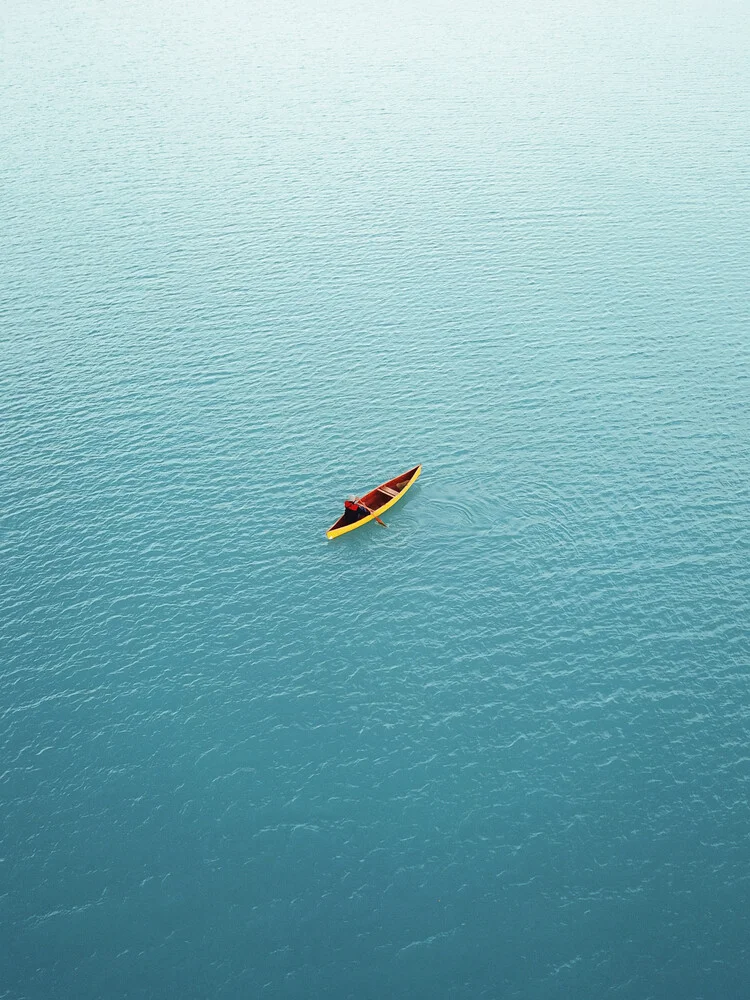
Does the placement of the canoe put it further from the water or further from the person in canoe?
the water

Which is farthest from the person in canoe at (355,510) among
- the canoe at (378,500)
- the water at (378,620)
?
the water at (378,620)

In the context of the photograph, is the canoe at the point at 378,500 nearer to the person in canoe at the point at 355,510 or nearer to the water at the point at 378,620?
the person in canoe at the point at 355,510

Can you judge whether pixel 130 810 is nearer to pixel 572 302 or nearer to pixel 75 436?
pixel 75 436

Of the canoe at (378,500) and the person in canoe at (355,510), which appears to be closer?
the person in canoe at (355,510)

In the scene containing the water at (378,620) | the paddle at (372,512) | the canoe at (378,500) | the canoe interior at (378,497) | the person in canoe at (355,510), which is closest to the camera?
the water at (378,620)

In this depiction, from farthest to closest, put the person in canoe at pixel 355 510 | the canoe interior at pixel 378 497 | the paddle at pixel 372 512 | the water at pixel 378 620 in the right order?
the paddle at pixel 372 512, the canoe interior at pixel 378 497, the person in canoe at pixel 355 510, the water at pixel 378 620

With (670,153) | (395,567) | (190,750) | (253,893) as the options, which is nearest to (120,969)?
(253,893)

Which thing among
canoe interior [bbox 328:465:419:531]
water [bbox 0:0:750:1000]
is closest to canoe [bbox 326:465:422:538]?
canoe interior [bbox 328:465:419:531]

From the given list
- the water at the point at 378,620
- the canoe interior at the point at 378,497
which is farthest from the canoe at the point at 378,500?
→ the water at the point at 378,620
